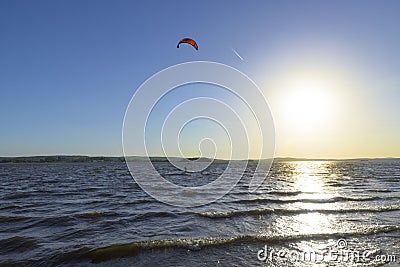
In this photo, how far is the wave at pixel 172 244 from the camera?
952 cm

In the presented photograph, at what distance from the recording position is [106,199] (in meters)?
22.5

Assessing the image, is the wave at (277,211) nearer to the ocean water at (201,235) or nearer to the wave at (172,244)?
the ocean water at (201,235)

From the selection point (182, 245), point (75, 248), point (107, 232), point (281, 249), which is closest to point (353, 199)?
point (281, 249)

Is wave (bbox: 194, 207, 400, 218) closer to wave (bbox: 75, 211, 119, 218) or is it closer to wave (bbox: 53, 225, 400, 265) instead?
wave (bbox: 53, 225, 400, 265)

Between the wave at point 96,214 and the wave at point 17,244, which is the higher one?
the wave at point 96,214

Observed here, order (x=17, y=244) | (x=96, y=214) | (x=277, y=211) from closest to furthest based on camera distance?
(x=17, y=244)
(x=96, y=214)
(x=277, y=211)

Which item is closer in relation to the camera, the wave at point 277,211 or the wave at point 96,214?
the wave at point 96,214

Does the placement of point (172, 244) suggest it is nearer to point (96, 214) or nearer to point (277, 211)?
point (96, 214)

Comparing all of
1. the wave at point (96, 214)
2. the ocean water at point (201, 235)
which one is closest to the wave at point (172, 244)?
the ocean water at point (201, 235)

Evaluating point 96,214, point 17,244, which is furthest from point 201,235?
point 96,214

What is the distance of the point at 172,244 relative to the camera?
10492mm

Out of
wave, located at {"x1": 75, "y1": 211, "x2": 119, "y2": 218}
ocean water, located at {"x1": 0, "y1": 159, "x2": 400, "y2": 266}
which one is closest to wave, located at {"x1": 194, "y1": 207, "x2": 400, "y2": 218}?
ocean water, located at {"x1": 0, "y1": 159, "x2": 400, "y2": 266}

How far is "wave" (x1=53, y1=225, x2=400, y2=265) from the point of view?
9523mm

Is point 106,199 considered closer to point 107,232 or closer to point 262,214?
point 107,232
